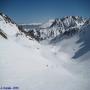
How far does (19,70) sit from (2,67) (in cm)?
343

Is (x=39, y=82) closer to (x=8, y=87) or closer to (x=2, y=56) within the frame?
(x=8, y=87)

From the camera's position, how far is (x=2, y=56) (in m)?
34.1

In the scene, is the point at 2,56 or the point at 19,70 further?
the point at 2,56

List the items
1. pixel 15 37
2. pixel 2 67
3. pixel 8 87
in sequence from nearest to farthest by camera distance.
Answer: pixel 8 87 → pixel 2 67 → pixel 15 37

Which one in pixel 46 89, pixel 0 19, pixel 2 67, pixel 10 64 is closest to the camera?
pixel 46 89

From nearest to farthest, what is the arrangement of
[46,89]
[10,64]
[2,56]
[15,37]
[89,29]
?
[46,89]
[10,64]
[2,56]
[15,37]
[89,29]

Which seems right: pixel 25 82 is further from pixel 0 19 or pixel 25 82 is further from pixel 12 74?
pixel 0 19

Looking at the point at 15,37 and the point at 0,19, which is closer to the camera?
the point at 15,37

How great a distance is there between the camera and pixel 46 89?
80.0 feet

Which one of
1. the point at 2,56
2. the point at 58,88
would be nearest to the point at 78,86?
the point at 58,88

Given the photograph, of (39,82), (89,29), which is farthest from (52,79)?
(89,29)

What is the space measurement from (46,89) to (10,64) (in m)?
10.7

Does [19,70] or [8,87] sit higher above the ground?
[19,70]

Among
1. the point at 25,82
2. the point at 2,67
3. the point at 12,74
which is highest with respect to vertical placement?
the point at 2,67
